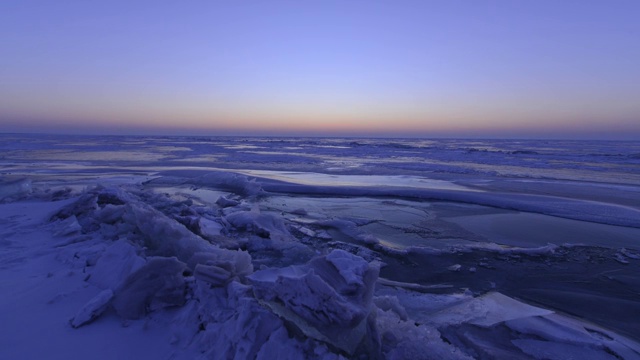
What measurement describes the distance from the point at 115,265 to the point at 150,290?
0.72 meters

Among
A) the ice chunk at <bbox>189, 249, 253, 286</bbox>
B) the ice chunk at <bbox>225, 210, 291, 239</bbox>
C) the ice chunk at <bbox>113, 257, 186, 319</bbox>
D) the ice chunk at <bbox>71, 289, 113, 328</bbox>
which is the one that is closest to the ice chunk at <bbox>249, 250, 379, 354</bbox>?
the ice chunk at <bbox>189, 249, 253, 286</bbox>

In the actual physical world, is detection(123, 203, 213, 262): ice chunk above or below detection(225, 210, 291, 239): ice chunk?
above

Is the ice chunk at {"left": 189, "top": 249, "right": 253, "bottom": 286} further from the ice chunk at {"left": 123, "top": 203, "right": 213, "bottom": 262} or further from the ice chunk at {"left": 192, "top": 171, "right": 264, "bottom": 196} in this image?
the ice chunk at {"left": 192, "top": 171, "right": 264, "bottom": 196}

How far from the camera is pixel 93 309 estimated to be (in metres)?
2.51

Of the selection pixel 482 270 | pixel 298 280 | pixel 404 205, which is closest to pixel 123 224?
pixel 298 280

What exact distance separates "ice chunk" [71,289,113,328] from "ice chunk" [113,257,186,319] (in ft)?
0.20

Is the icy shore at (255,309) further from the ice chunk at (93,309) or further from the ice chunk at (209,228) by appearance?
the ice chunk at (209,228)

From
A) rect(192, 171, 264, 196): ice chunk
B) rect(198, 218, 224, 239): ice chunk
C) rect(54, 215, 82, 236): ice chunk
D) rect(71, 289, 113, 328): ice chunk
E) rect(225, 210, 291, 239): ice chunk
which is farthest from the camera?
rect(192, 171, 264, 196): ice chunk

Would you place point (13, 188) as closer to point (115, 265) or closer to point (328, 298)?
point (115, 265)

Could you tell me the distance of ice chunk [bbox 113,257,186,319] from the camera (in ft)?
8.43

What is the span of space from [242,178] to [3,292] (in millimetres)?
7412

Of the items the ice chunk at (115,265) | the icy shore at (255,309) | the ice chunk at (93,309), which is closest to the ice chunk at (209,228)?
the icy shore at (255,309)

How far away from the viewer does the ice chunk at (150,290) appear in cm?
257

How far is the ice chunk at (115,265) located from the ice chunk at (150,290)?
0.11 m
